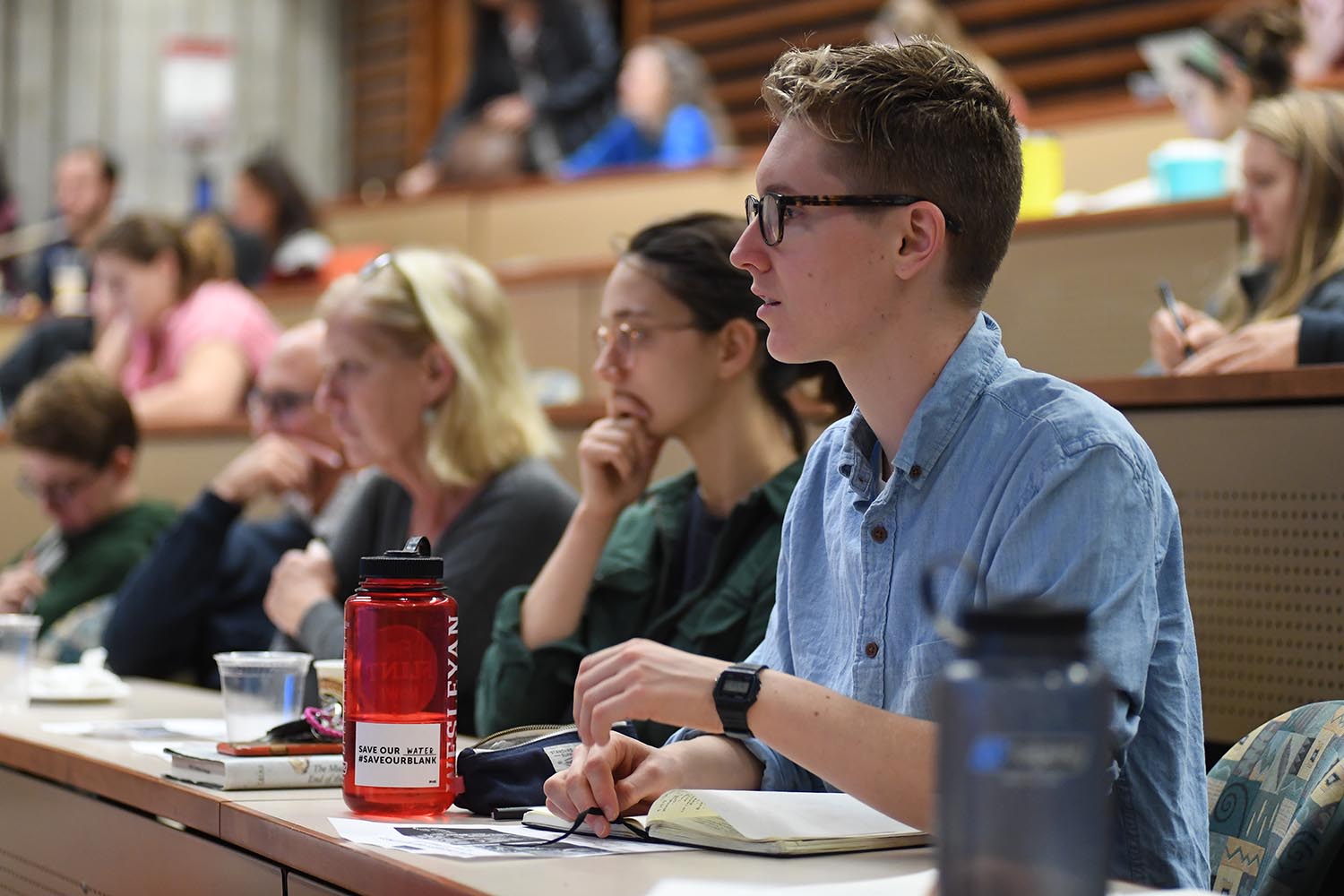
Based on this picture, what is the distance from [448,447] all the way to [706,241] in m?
0.63

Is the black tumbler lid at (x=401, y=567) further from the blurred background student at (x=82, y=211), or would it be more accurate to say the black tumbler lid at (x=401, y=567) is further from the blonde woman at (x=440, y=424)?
the blurred background student at (x=82, y=211)

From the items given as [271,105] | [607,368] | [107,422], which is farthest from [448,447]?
[271,105]

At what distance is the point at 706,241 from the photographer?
2.06 metres

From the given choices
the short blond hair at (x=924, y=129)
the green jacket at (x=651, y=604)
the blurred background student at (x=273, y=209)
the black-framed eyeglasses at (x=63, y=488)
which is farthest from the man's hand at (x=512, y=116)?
the short blond hair at (x=924, y=129)

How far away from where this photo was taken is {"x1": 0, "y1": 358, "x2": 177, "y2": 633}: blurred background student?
3281 mm

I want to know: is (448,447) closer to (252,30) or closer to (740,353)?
(740,353)

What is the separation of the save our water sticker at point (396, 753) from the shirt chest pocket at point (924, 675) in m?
0.41

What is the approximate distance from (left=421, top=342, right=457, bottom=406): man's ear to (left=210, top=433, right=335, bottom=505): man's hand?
61 centimetres

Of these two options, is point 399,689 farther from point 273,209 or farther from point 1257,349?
point 273,209

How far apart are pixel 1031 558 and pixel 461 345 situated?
146 centimetres

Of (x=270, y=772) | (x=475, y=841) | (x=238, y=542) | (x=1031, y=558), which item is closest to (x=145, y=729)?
(x=270, y=772)

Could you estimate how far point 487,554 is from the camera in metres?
2.37

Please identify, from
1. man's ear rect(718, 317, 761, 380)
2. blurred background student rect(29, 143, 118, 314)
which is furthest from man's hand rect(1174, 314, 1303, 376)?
blurred background student rect(29, 143, 118, 314)

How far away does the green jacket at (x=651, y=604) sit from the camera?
1.92 meters
